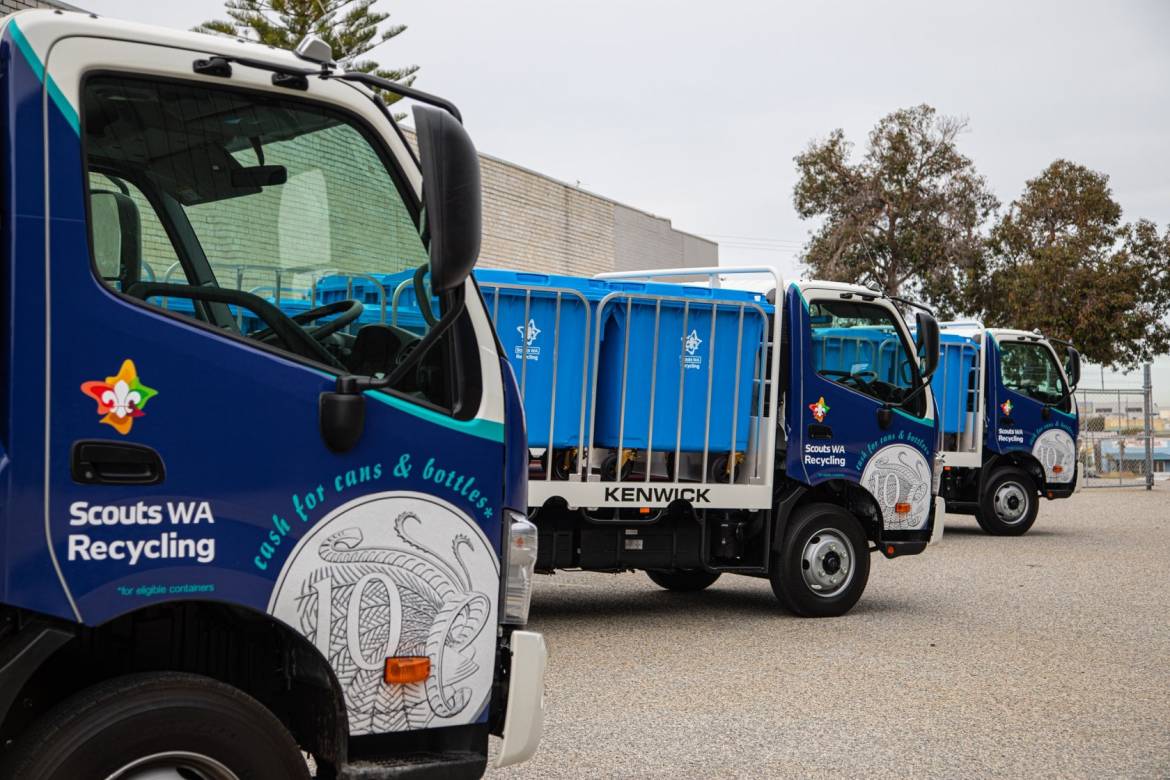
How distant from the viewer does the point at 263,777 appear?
10.3 feet

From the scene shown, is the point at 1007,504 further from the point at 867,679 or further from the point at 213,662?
the point at 213,662

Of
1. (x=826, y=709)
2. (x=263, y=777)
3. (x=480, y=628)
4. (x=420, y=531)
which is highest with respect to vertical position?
(x=420, y=531)

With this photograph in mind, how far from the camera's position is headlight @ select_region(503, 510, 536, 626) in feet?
12.3

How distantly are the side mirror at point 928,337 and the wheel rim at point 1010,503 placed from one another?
26.9ft

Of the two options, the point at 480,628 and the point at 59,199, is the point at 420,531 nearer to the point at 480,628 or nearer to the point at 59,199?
the point at 480,628

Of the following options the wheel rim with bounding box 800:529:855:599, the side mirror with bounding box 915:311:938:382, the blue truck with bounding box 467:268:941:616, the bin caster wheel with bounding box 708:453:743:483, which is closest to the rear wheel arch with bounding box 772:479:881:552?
the blue truck with bounding box 467:268:941:616

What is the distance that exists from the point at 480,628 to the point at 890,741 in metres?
3.13

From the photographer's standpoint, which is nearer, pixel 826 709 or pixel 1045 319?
pixel 826 709

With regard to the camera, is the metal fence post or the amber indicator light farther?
the metal fence post

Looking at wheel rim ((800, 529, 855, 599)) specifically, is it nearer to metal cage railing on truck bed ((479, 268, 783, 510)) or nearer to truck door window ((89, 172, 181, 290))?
metal cage railing on truck bed ((479, 268, 783, 510))

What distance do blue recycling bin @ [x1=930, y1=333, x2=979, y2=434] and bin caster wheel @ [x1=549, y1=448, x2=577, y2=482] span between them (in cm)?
879

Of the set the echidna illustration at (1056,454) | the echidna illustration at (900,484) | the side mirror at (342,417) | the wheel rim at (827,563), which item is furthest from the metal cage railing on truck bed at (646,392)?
the echidna illustration at (1056,454)

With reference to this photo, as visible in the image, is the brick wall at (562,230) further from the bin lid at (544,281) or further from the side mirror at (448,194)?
the side mirror at (448,194)

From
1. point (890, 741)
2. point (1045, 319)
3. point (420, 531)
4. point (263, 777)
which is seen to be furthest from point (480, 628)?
point (1045, 319)
